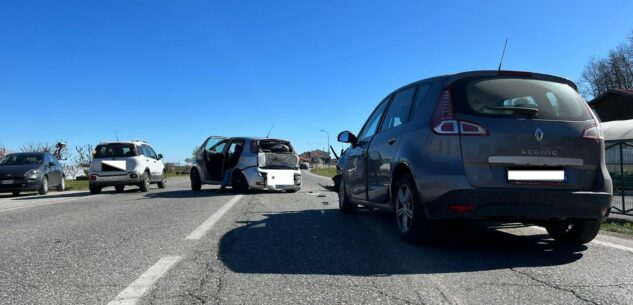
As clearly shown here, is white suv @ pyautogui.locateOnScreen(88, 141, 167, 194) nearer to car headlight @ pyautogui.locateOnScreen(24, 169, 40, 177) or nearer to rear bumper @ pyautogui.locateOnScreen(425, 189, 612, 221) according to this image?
car headlight @ pyautogui.locateOnScreen(24, 169, 40, 177)

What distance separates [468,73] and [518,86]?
479mm

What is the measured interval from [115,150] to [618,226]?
14.1 metres

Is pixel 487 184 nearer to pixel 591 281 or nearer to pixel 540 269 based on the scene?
pixel 540 269

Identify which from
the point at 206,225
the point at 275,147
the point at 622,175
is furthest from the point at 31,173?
the point at 622,175

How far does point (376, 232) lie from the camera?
21.1 feet

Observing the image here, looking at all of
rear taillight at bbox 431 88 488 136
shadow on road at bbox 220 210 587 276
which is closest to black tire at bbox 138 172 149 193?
shadow on road at bbox 220 210 587 276

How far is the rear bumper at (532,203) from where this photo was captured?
4539 mm

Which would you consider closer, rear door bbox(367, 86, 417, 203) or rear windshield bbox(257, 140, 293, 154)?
rear door bbox(367, 86, 417, 203)

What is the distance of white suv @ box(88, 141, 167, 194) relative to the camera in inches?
632

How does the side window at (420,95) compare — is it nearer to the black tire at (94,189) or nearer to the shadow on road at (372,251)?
the shadow on road at (372,251)

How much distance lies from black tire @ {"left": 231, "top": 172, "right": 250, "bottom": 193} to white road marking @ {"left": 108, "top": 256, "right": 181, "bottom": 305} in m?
9.76

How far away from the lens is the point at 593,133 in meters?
4.79

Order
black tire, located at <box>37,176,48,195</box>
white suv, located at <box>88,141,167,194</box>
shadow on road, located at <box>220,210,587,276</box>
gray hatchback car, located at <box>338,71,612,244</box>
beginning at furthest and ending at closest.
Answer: black tire, located at <box>37,176,48,195</box> → white suv, located at <box>88,141,167,194</box> → gray hatchback car, located at <box>338,71,612,244</box> → shadow on road, located at <box>220,210,587,276</box>

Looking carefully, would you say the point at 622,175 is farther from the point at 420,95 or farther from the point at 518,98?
the point at 420,95
